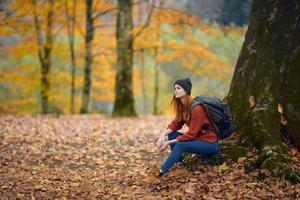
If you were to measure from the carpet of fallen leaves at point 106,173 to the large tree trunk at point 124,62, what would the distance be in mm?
4191

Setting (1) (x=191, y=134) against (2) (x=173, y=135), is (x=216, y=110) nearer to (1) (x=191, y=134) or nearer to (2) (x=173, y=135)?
(1) (x=191, y=134)

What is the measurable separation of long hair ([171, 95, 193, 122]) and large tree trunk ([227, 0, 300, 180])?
0.97 meters

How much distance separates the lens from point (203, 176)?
678 cm

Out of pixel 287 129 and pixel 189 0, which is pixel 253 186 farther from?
pixel 189 0

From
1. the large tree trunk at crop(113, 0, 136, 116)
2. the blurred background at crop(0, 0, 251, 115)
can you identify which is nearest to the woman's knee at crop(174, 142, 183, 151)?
the large tree trunk at crop(113, 0, 136, 116)

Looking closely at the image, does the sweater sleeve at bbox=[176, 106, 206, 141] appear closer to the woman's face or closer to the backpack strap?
the backpack strap

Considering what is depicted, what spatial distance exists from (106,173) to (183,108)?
1.99 meters

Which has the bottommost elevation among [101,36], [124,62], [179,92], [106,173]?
[106,173]

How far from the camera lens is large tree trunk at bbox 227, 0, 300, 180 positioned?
272 inches

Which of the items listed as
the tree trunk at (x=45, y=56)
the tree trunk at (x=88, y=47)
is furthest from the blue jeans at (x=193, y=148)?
the tree trunk at (x=88, y=47)

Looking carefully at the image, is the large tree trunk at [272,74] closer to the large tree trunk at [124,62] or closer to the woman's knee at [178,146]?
the woman's knee at [178,146]

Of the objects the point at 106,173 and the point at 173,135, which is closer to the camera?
the point at 173,135

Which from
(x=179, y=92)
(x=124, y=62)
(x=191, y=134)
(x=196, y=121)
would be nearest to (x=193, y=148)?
(x=191, y=134)

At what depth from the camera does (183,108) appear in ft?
23.5
